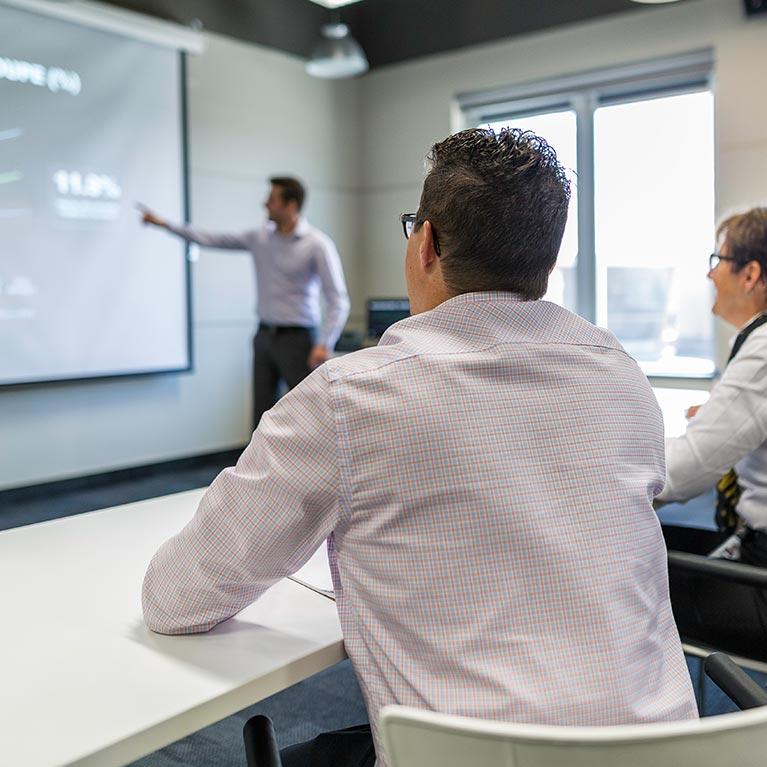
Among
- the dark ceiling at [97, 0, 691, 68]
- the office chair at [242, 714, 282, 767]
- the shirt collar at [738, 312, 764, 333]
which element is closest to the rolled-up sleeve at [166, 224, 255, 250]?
the dark ceiling at [97, 0, 691, 68]

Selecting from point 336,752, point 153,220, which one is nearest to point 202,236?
point 153,220

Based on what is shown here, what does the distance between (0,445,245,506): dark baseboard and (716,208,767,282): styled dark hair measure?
4.15 m

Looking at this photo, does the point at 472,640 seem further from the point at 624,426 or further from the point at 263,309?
the point at 263,309

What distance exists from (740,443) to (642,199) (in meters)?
4.26

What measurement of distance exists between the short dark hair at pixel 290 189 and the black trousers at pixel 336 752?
4337mm

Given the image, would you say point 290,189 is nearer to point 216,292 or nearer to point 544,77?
point 216,292

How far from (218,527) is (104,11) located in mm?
4835

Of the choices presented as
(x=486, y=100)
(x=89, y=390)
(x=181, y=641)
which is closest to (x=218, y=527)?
(x=181, y=641)

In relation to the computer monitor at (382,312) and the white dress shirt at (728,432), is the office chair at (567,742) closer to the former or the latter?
the white dress shirt at (728,432)

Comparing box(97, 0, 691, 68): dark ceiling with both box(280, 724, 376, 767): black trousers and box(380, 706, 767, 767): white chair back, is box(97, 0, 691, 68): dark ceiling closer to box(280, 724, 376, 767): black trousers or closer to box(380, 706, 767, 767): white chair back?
box(280, 724, 376, 767): black trousers

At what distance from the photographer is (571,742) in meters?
0.67

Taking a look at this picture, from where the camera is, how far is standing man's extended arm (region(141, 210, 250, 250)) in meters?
5.03

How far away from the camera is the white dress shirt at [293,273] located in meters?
5.39

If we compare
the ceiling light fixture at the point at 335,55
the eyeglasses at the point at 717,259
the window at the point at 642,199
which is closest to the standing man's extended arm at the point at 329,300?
the ceiling light fixture at the point at 335,55
